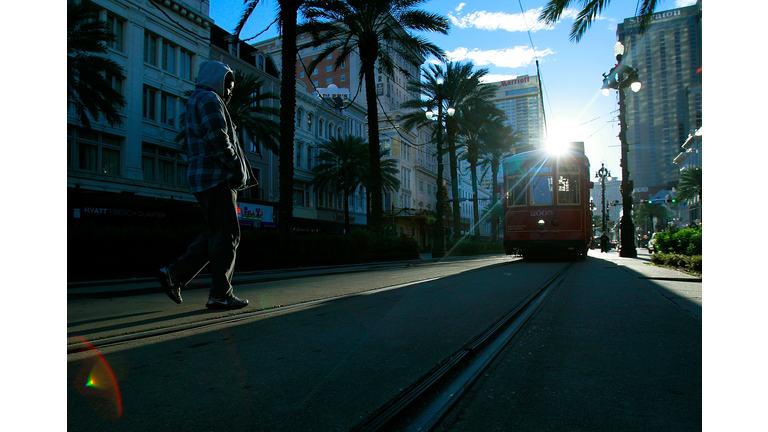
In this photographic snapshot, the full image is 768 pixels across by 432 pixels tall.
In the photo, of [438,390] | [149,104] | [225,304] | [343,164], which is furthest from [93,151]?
[438,390]

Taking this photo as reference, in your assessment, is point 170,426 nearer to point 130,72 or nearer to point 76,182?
point 76,182

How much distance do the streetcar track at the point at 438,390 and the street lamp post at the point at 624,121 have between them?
65.0 ft

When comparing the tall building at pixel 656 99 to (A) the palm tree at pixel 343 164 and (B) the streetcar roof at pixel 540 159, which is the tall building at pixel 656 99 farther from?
(A) the palm tree at pixel 343 164

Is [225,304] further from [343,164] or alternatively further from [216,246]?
[343,164]

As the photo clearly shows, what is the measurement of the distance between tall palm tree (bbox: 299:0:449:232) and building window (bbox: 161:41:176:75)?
13.8 meters

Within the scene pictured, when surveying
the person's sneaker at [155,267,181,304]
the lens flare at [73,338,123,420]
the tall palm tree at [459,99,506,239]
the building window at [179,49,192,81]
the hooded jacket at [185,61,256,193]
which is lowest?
the lens flare at [73,338,123,420]

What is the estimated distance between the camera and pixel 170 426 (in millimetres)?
1542

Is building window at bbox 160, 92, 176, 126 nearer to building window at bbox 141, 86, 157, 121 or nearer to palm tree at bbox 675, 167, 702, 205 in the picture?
building window at bbox 141, 86, 157, 121

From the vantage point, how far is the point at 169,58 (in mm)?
31766

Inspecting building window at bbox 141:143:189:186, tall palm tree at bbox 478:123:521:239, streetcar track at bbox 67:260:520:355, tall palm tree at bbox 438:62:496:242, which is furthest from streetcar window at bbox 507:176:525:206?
tall palm tree at bbox 478:123:521:239

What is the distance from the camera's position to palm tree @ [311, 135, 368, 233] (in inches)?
1686

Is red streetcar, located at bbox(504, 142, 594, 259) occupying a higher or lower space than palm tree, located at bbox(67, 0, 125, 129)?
lower

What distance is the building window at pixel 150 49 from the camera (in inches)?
1178

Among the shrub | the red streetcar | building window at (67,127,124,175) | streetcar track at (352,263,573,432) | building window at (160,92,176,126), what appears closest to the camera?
streetcar track at (352,263,573,432)
